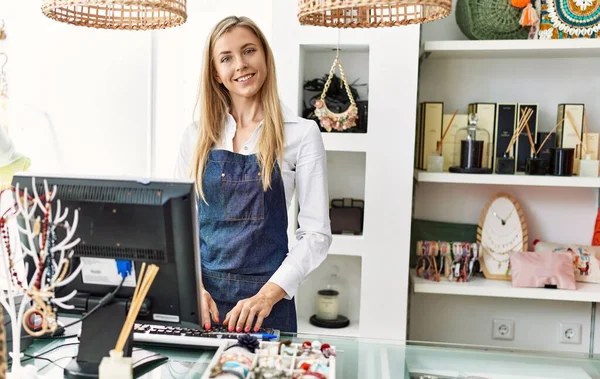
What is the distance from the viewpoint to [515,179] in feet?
8.01

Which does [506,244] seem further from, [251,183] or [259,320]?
[259,320]

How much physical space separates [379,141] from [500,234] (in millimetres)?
698

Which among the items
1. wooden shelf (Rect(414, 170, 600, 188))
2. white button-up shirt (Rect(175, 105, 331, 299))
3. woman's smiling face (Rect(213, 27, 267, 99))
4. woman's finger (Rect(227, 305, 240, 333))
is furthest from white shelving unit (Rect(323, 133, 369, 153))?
woman's finger (Rect(227, 305, 240, 333))

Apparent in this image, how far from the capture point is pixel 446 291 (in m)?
2.49

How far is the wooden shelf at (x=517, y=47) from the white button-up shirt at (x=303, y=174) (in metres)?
0.85

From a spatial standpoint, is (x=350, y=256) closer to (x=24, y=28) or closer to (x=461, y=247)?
(x=461, y=247)

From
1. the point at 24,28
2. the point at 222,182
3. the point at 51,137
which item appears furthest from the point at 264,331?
the point at 24,28

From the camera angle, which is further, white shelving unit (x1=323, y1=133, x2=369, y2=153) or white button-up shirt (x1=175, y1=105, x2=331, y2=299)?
white shelving unit (x1=323, y1=133, x2=369, y2=153)

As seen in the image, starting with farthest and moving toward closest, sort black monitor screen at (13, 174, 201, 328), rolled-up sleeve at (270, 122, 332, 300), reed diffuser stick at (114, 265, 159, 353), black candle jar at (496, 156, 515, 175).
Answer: black candle jar at (496, 156, 515, 175) → rolled-up sleeve at (270, 122, 332, 300) → black monitor screen at (13, 174, 201, 328) → reed diffuser stick at (114, 265, 159, 353)

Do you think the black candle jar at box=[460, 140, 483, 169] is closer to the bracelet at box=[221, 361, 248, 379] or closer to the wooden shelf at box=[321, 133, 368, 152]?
the wooden shelf at box=[321, 133, 368, 152]

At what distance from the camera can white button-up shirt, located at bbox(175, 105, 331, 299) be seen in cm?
183

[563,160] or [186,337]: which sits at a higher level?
[563,160]

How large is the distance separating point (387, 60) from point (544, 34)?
0.66 meters

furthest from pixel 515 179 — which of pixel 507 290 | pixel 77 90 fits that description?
pixel 77 90
